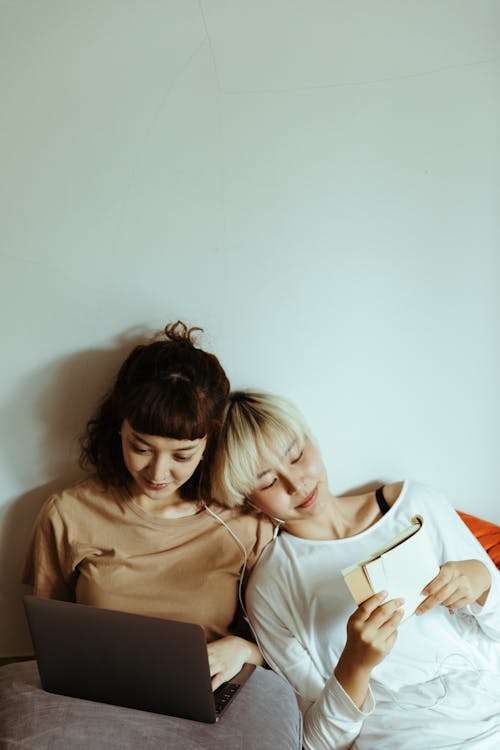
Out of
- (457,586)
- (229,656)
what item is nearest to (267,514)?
(229,656)

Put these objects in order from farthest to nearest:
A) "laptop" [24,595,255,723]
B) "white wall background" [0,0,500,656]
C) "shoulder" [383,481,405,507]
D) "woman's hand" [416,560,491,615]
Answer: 1. "shoulder" [383,481,405,507]
2. "white wall background" [0,0,500,656]
3. "woman's hand" [416,560,491,615]
4. "laptop" [24,595,255,723]

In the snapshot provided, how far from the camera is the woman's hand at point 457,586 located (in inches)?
56.4

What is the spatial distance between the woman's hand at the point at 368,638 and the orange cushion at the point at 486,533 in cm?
43

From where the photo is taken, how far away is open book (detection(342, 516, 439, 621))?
1.32 metres

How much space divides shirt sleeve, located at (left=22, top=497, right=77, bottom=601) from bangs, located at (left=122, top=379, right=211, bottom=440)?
317 mm

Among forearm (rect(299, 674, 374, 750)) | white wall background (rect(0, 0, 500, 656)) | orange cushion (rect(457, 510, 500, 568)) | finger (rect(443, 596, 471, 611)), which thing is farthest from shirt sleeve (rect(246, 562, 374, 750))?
orange cushion (rect(457, 510, 500, 568))

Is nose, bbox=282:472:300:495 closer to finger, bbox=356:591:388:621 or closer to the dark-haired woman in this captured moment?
the dark-haired woman

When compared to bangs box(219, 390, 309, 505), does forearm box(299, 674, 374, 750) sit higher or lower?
lower

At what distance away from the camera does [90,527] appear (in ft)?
5.31

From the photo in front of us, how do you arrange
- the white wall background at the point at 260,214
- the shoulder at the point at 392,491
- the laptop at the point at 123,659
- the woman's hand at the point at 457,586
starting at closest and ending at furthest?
1. the laptop at the point at 123,659
2. the woman's hand at the point at 457,586
3. the white wall background at the point at 260,214
4. the shoulder at the point at 392,491

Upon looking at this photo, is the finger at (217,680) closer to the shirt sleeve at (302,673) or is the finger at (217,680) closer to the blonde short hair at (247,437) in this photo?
the shirt sleeve at (302,673)

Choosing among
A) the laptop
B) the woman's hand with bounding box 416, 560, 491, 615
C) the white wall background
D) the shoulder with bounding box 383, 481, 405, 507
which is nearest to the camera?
the laptop

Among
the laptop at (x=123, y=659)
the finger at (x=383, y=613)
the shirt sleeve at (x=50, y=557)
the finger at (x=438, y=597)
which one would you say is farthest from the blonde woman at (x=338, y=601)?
the shirt sleeve at (x=50, y=557)

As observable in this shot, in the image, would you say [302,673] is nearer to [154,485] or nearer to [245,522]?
[245,522]
